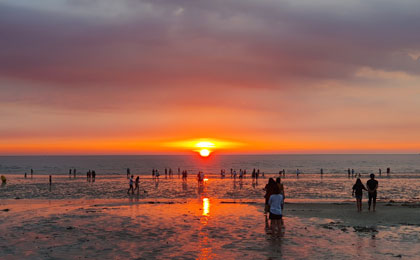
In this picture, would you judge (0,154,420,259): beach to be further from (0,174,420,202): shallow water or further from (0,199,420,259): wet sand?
(0,174,420,202): shallow water

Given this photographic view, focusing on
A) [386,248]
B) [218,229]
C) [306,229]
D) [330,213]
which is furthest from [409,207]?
[218,229]

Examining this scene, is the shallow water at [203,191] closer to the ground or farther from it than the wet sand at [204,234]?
closer to the ground

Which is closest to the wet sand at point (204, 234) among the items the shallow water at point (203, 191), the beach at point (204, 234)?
the beach at point (204, 234)

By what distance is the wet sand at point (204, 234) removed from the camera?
12.2 m

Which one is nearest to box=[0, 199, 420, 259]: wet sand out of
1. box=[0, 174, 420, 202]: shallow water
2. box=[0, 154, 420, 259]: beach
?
box=[0, 154, 420, 259]: beach

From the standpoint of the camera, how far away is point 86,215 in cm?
2072

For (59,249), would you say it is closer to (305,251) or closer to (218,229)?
(218,229)

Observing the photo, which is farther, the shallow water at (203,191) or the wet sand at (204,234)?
the shallow water at (203,191)

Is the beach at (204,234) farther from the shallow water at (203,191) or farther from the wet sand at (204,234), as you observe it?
the shallow water at (203,191)

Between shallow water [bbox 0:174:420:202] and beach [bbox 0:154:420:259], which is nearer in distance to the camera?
beach [bbox 0:154:420:259]

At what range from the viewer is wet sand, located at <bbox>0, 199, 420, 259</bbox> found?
39.9ft

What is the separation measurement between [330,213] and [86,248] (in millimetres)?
14795

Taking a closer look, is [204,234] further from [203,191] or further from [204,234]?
[203,191]

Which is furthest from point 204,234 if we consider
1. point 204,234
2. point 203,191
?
point 203,191
